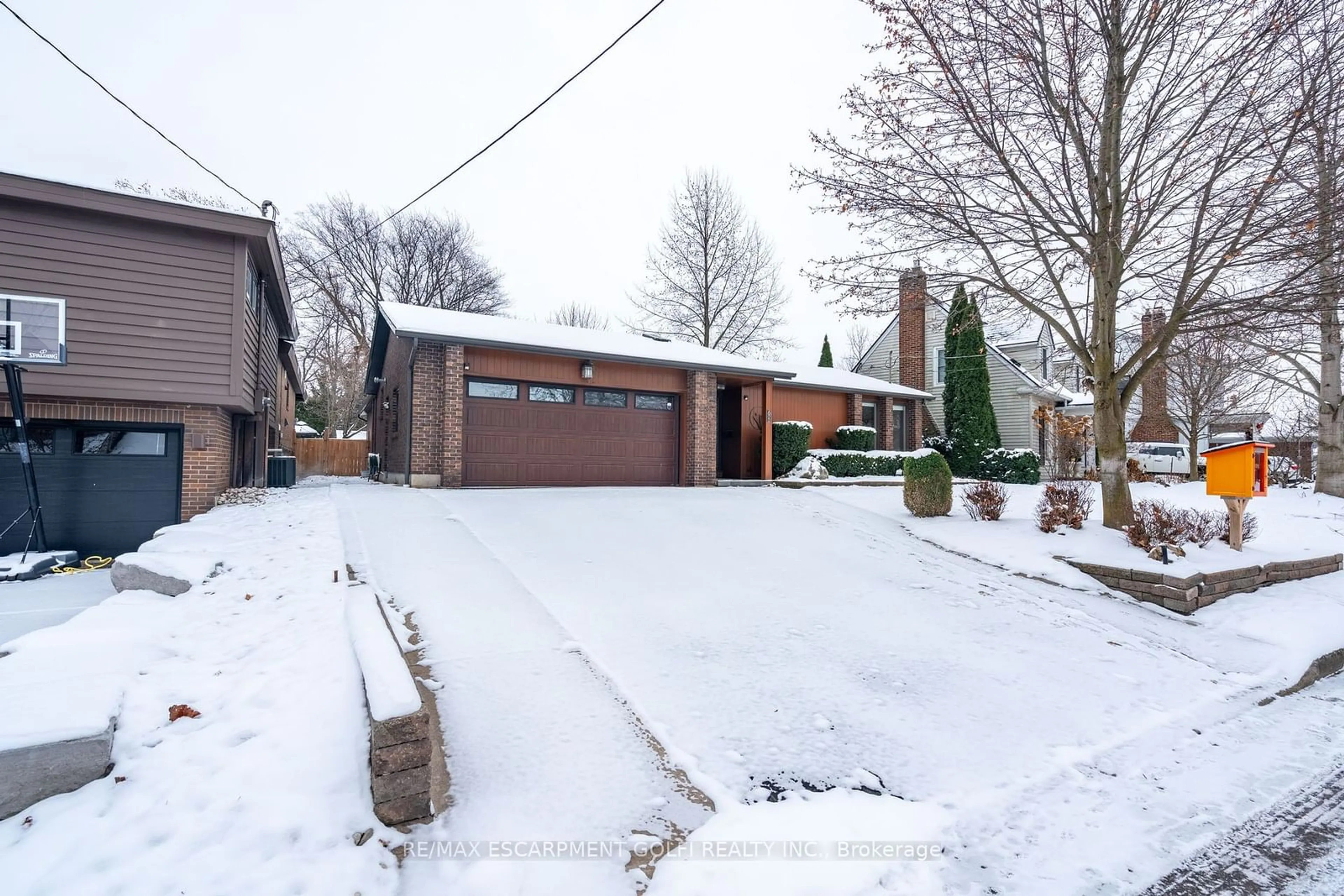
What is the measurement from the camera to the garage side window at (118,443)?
26.3 ft

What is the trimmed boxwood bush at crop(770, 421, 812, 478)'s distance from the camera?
15.5 m

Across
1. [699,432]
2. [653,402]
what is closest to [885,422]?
[699,432]

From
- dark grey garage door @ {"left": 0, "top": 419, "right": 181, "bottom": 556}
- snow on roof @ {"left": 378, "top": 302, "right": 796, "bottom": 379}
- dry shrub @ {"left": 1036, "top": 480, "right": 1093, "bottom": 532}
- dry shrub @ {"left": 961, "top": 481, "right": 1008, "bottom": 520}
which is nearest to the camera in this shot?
dry shrub @ {"left": 1036, "top": 480, "right": 1093, "bottom": 532}

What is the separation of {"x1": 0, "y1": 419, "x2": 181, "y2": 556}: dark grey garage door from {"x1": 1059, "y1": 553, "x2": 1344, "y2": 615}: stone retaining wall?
10.9 m

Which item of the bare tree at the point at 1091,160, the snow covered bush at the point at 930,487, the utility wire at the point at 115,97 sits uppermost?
the utility wire at the point at 115,97

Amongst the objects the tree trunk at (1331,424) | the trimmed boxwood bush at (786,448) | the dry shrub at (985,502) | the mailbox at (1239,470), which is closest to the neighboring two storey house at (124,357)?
the dry shrub at (985,502)

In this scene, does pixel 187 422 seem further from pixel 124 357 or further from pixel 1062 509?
pixel 1062 509

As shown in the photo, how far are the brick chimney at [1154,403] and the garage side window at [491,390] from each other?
9547 millimetres

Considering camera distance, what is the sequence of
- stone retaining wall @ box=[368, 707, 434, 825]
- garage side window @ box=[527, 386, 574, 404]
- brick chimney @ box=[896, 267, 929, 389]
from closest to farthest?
stone retaining wall @ box=[368, 707, 434, 825], garage side window @ box=[527, 386, 574, 404], brick chimney @ box=[896, 267, 929, 389]

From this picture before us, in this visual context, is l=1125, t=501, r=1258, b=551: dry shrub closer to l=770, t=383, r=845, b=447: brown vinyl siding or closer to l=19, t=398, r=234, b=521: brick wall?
l=770, t=383, r=845, b=447: brown vinyl siding

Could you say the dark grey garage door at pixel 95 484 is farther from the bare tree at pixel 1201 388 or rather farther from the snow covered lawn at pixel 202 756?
the bare tree at pixel 1201 388

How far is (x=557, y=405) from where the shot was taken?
12.2 meters

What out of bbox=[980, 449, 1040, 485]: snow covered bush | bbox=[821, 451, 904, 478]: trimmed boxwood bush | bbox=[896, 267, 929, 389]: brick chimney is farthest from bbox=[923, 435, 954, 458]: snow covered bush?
bbox=[896, 267, 929, 389]: brick chimney

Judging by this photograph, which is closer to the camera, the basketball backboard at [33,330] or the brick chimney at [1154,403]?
the basketball backboard at [33,330]
